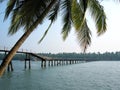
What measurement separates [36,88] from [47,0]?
20688 millimetres

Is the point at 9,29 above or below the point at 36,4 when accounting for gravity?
below

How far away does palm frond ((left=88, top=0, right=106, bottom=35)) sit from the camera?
9.26 meters

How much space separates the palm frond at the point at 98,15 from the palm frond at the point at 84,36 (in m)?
0.48

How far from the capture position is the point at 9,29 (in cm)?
997

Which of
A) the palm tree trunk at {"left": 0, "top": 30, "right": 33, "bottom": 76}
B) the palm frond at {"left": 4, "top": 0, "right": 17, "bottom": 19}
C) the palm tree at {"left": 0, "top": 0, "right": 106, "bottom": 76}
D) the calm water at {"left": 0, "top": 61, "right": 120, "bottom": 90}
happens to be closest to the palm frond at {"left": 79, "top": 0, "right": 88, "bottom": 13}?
the palm tree at {"left": 0, "top": 0, "right": 106, "bottom": 76}

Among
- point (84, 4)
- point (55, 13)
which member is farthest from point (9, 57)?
point (55, 13)

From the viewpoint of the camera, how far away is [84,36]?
32.7ft

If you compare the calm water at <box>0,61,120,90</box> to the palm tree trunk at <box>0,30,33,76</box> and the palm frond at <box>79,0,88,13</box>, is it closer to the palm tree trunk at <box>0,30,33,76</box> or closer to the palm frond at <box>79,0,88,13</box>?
the palm frond at <box>79,0,88,13</box>

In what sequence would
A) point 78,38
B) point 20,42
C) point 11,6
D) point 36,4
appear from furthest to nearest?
point 78,38, point 11,6, point 36,4, point 20,42

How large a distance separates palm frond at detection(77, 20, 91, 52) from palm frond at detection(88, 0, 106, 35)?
0.48 metres

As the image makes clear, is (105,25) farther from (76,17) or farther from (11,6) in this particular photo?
(11,6)

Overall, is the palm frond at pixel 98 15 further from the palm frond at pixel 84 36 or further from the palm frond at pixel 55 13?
the palm frond at pixel 55 13

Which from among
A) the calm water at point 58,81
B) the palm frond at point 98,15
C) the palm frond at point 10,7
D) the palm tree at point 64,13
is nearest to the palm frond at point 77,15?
the palm tree at point 64,13

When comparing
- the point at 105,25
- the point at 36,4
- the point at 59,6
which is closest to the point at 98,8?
the point at 105,25
